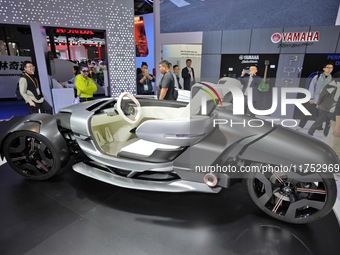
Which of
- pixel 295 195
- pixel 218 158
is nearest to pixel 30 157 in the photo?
pixel 218 158

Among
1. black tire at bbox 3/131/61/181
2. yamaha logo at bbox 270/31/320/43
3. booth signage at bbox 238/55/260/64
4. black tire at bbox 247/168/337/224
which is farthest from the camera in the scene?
booth signage at bbox 238/55/260/64

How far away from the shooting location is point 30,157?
248 cm

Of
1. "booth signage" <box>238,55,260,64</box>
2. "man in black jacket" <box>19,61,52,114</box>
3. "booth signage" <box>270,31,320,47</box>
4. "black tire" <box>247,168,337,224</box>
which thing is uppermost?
"booth signage" <box>270,31,320,47</box>

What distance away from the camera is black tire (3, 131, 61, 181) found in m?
2.46

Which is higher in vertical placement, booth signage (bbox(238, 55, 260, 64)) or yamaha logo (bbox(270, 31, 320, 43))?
yamaha logo (bbox(270, 31, 320, 43))

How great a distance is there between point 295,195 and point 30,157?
2.81 metres

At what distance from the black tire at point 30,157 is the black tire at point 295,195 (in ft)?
7.17

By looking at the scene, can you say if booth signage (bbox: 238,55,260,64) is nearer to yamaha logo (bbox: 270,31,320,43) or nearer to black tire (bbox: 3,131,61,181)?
yamaha logo (bbox: 270,31,320,43)

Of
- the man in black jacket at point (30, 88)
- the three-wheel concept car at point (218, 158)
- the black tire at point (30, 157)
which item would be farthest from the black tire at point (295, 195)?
the man in black jacket at point (30, 88)

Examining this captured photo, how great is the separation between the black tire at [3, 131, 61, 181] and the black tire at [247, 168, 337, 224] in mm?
2184

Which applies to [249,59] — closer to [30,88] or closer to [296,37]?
[296,37]

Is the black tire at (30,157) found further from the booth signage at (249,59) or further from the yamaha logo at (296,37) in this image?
the yamaha logo at (296,37)

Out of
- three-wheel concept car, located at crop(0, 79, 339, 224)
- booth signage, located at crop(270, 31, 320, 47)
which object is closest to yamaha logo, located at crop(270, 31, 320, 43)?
booth signage, located at crop(270, 31, 320, 47)

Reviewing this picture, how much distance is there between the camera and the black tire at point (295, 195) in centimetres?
174
